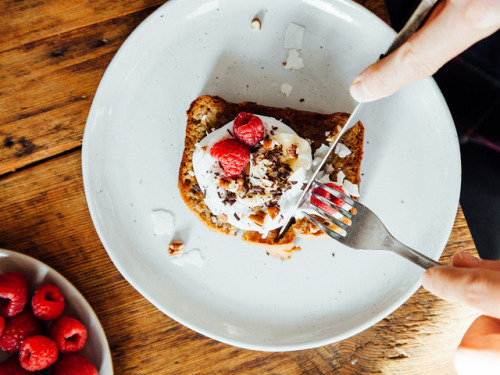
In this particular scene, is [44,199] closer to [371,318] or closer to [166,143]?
[166,143]

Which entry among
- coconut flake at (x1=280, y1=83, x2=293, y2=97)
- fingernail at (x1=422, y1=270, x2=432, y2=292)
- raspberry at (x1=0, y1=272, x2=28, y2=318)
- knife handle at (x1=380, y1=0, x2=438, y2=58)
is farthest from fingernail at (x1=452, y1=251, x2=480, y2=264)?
raspberry at (x1=0, y1=272, x2=28, y2=318)

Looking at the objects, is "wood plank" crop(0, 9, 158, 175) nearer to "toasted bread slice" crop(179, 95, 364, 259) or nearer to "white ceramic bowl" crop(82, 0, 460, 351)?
"white ceramic bowl" crop(82, 0, 460, 351)

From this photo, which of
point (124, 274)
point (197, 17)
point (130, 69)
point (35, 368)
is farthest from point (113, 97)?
point (35, 368)

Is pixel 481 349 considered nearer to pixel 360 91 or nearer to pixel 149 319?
pixel 360 91

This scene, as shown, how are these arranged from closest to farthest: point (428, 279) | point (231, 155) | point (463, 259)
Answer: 1. point (428, 279)
2. point (463, 259)
3. point (231, 155)

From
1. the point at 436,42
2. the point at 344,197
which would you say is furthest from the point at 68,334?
the point at 436,42

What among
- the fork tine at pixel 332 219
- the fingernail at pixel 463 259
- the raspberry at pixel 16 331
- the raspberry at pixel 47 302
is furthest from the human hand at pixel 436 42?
the raspberry at pixel 16 331
